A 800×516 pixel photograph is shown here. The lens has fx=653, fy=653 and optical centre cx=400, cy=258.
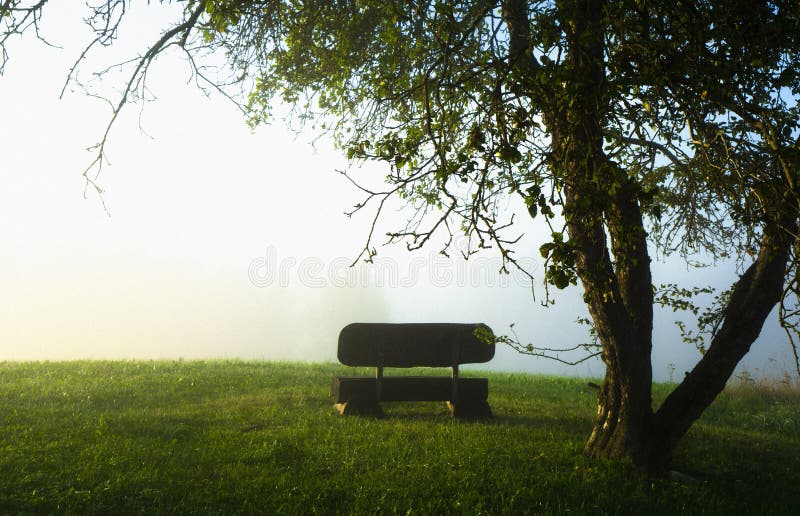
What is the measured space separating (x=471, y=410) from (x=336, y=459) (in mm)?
3204

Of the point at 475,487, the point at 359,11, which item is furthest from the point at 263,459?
the point at 359,11

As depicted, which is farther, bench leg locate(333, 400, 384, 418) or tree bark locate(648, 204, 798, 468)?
bench leg locate(333, 400, 384, 418)

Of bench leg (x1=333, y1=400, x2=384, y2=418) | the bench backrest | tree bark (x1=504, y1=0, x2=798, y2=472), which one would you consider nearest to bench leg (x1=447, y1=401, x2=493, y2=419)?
the bench backrest

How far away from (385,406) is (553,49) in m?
6.78

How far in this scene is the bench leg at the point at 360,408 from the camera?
934 cm

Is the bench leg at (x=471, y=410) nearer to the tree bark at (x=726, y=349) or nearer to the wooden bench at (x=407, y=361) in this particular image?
the wooden bench at (x=407, y=361)

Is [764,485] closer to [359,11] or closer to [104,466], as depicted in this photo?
[104,466]

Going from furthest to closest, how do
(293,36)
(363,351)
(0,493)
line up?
(363,351) < (293,36) < (0,493)

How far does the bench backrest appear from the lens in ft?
30.9

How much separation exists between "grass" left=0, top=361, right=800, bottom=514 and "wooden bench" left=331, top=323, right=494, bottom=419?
323 mm

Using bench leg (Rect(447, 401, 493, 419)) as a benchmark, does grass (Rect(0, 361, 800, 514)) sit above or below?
below

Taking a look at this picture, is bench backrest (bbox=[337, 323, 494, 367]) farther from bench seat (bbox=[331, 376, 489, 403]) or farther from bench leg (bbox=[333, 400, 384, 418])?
bench leg (bbox=[333, 400, 384, 418])

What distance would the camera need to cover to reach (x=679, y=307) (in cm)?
744

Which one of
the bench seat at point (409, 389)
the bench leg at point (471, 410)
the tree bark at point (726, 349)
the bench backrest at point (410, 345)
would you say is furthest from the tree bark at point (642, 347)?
the bench backrest at point (410, 345)
